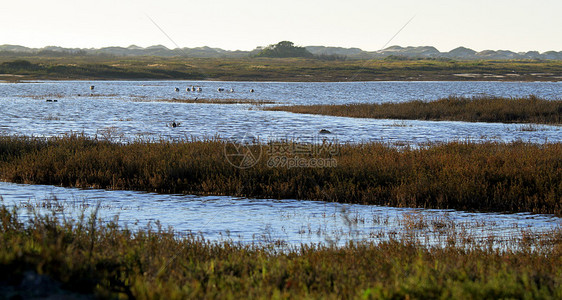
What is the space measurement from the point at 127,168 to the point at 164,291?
36.1 feet

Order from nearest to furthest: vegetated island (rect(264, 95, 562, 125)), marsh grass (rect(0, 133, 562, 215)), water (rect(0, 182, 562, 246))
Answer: water (rect(0, 182, 562, 246))
marsh grass (rect(0, 133, 562, 215))
vegetated island (rect(264, 95, 562, 125))

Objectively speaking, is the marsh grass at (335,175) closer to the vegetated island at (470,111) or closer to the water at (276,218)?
the water at (276,218)

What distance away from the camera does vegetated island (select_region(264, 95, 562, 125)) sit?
1353 inches

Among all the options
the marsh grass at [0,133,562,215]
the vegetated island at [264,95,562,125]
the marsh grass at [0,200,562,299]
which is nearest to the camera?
the marsh grass at [0,200,562,299]

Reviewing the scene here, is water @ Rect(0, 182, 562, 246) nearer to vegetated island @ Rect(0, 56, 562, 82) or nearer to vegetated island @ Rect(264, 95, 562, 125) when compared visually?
vegetated island @ Rect(264, 95, 562, 125)

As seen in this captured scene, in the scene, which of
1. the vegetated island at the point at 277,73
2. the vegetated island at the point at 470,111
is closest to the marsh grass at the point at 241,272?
the vegetated island at the point at 470,111

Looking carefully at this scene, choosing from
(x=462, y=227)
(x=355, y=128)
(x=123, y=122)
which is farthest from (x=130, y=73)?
(x=462, y=227)

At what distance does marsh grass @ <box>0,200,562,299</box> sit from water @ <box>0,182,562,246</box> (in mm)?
1704

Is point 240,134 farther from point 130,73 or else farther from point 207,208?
point 130,73

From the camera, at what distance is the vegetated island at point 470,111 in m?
34.4

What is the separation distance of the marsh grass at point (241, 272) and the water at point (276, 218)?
170 cm

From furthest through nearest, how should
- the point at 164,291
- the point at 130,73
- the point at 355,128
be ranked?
the point at 130,73
the point at 355,128
the point at 164,291

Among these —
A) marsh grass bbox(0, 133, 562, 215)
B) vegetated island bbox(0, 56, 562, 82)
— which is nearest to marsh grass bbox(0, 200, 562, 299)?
marsh grass bbox(0, 133, 562, 215)

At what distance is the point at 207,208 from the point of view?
12.6 m
